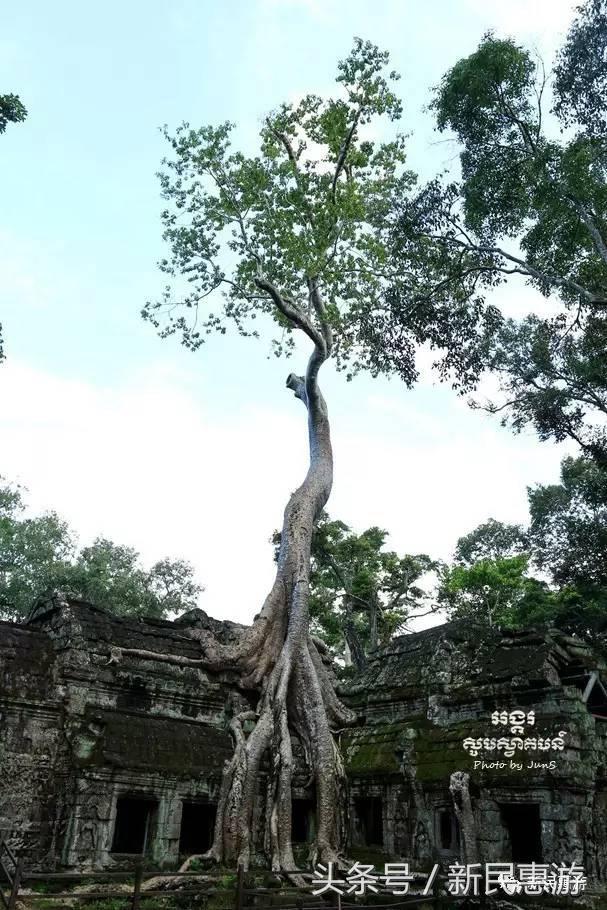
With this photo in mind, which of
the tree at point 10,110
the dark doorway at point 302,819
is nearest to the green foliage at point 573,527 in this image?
the dark doorway at point 302,819

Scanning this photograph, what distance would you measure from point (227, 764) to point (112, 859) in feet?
6.97

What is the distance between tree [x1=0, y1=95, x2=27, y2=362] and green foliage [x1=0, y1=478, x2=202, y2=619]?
62.5ft

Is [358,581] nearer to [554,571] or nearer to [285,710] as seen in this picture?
[554,571]

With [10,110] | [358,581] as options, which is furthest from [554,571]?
[10,110]

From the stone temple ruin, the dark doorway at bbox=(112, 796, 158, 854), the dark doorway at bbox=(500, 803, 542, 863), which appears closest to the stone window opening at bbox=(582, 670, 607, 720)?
the stone temple ruin

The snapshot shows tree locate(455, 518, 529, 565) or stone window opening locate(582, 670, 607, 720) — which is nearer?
stone window opening locate(582, 670, 607, 720)

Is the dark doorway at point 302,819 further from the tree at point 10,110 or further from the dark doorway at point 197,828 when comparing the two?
the tree at point 10,110

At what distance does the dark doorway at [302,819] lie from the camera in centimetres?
1116

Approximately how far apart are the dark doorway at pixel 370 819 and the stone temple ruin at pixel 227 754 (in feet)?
0.08

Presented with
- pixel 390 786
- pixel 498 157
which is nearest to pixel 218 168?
pixel 498 157

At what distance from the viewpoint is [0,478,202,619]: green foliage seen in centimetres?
2697

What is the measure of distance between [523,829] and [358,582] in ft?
59.6

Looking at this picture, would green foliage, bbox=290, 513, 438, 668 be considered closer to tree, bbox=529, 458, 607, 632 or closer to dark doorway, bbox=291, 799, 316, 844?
tree, bbox=529, 458, 607, 632

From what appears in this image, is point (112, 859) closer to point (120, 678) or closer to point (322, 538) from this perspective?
point (120, 678)
